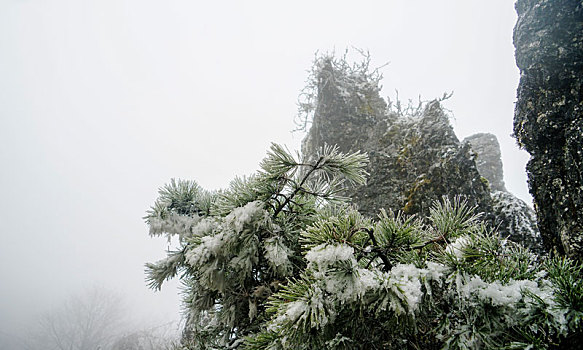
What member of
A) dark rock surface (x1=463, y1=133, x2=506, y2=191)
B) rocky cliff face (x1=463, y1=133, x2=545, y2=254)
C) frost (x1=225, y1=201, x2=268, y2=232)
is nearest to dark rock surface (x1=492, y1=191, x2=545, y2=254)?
rocky cliff face (x1=463, y1=133, x2=545, y2=254)

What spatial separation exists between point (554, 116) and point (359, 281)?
2.40m

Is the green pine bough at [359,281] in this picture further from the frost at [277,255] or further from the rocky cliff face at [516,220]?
the rocky cliff face at [516,220]

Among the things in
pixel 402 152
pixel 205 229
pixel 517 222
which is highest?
pixel 402 152

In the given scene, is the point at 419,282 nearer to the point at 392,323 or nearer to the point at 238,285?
the point at 392,323

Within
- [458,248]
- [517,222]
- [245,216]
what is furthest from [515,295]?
[517,222]

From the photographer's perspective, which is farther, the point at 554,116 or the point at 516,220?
the point at 516,220

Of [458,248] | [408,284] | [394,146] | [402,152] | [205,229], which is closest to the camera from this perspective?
[408,284]

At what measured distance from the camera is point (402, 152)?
4.14 metres

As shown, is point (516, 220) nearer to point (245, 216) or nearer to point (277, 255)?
point (277, 255)

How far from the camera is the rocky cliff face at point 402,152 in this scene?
132 inches

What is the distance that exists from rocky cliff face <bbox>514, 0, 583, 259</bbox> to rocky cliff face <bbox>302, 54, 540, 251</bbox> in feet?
3.86

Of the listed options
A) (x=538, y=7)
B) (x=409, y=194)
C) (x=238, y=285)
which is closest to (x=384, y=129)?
(x=409, y=194)

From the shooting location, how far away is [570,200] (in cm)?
185

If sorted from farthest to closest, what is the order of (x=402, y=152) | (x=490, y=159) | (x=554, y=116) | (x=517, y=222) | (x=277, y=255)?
(x=490, y=159)
(x=402, y=152)
(x=517, y=222)
(x=554, y=116)
(x=277, y=255)
